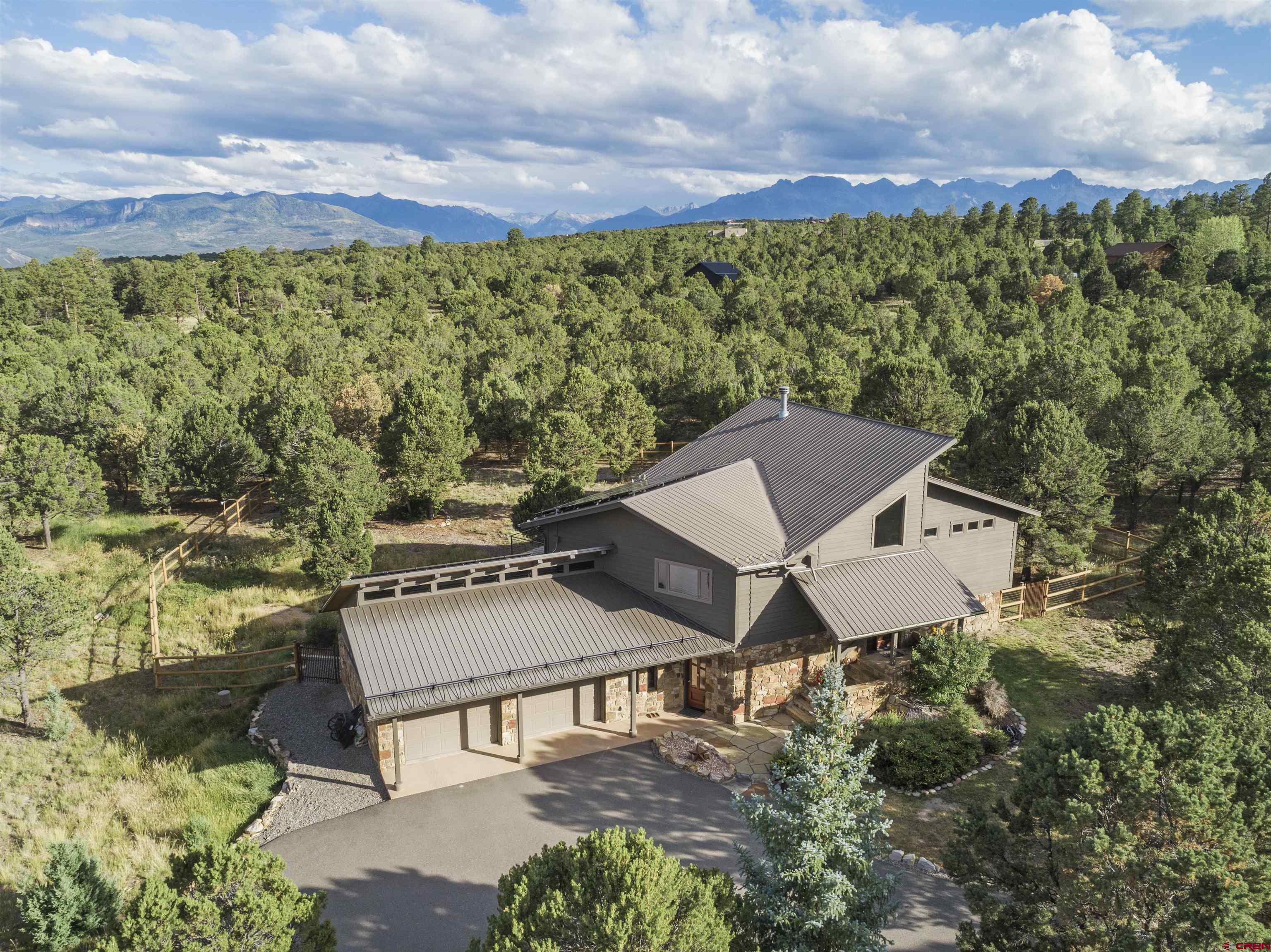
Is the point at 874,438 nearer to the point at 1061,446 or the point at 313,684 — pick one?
the point at 1061,446

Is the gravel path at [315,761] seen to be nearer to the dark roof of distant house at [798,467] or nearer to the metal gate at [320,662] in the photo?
the metal gate at [320,662]

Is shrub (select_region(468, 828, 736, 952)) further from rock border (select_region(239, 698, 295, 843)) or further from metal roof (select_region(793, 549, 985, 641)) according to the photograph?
metal roof (select_region(793, 549, 985, 641))

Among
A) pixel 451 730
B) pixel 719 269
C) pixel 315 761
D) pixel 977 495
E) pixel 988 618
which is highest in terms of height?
pixel 719 269

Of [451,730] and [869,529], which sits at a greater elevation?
[869,529]

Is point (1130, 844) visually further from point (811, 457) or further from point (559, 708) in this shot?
point (811, 457)

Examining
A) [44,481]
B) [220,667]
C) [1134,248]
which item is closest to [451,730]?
[220,667]
